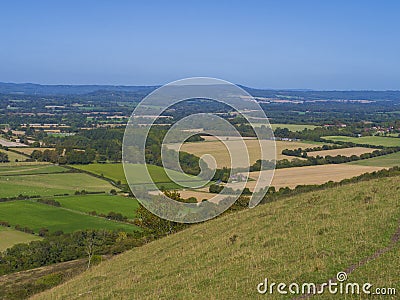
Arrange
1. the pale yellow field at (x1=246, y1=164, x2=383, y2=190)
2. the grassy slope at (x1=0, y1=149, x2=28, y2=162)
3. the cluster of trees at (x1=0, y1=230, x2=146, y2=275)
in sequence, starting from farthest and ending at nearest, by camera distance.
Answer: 1. the grassy slope at (x1=0, y1=149, x2=28, y2=162)
2. the pale yellow field at (x1=246, y1=164, x2=383, y2=190)
3. the cluster of trees at (x1=0, y1=230, x2=146, y2=275)

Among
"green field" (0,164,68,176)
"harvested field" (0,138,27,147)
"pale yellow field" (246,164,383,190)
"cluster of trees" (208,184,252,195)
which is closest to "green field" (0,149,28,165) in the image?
"green field" (0,164,68,176)

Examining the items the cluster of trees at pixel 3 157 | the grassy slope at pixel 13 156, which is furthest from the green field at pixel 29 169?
the grassy slope at pixel 13 156

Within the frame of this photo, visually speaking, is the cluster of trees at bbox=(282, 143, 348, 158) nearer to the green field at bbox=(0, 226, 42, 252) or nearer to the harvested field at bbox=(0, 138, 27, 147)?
the green field at bbox=(0, 226, 42, 252)

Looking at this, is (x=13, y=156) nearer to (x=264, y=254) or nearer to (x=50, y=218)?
(x=50, y=218)

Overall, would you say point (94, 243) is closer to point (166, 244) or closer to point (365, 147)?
point (166, 244)

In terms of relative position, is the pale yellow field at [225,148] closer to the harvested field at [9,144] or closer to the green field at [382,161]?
the green field at [382,161]

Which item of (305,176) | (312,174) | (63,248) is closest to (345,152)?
(312,174)

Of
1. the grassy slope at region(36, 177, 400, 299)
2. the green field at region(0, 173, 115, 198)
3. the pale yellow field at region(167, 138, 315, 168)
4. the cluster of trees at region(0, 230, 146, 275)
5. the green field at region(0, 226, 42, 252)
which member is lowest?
the green field at region(0, 226, 42, 252)
